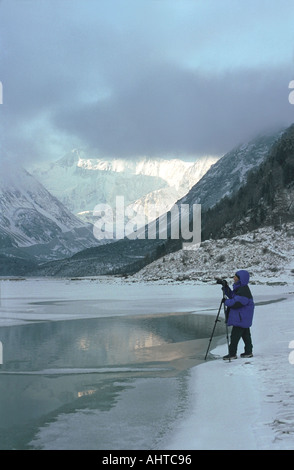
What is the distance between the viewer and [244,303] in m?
14.3

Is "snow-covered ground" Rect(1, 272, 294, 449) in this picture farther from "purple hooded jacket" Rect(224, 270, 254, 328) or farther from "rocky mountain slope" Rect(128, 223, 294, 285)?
"rocky mountain slope" Rect(128, 223, 294, 285)

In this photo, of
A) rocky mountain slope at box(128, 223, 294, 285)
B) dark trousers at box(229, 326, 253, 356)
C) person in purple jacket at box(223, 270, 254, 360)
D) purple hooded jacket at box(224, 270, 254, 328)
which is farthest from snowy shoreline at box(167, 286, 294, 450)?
rocky mountain slope at box(128, 223, 294, 285)

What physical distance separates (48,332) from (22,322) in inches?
192

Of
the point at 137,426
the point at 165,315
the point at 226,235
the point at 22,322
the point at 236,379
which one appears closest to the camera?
the point at 137,426

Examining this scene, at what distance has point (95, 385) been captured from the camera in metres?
12.6

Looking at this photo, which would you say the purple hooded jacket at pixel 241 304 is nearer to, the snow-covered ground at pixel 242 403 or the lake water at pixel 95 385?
the snow-covered ground at pixel 242 403

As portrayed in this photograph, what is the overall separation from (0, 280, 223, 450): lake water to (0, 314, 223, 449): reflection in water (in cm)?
2

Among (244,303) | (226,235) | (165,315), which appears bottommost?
(165,315)

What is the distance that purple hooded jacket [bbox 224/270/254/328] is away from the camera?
46.9 ft

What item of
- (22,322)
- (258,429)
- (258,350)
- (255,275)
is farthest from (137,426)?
(255,275)

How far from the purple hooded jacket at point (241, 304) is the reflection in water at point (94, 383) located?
7.04 ft

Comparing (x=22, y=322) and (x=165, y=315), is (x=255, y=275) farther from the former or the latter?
(x=22, y=322)

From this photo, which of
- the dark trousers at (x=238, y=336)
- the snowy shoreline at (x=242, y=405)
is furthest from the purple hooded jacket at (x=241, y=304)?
the snowy shoreline at (x=242, y=405)
